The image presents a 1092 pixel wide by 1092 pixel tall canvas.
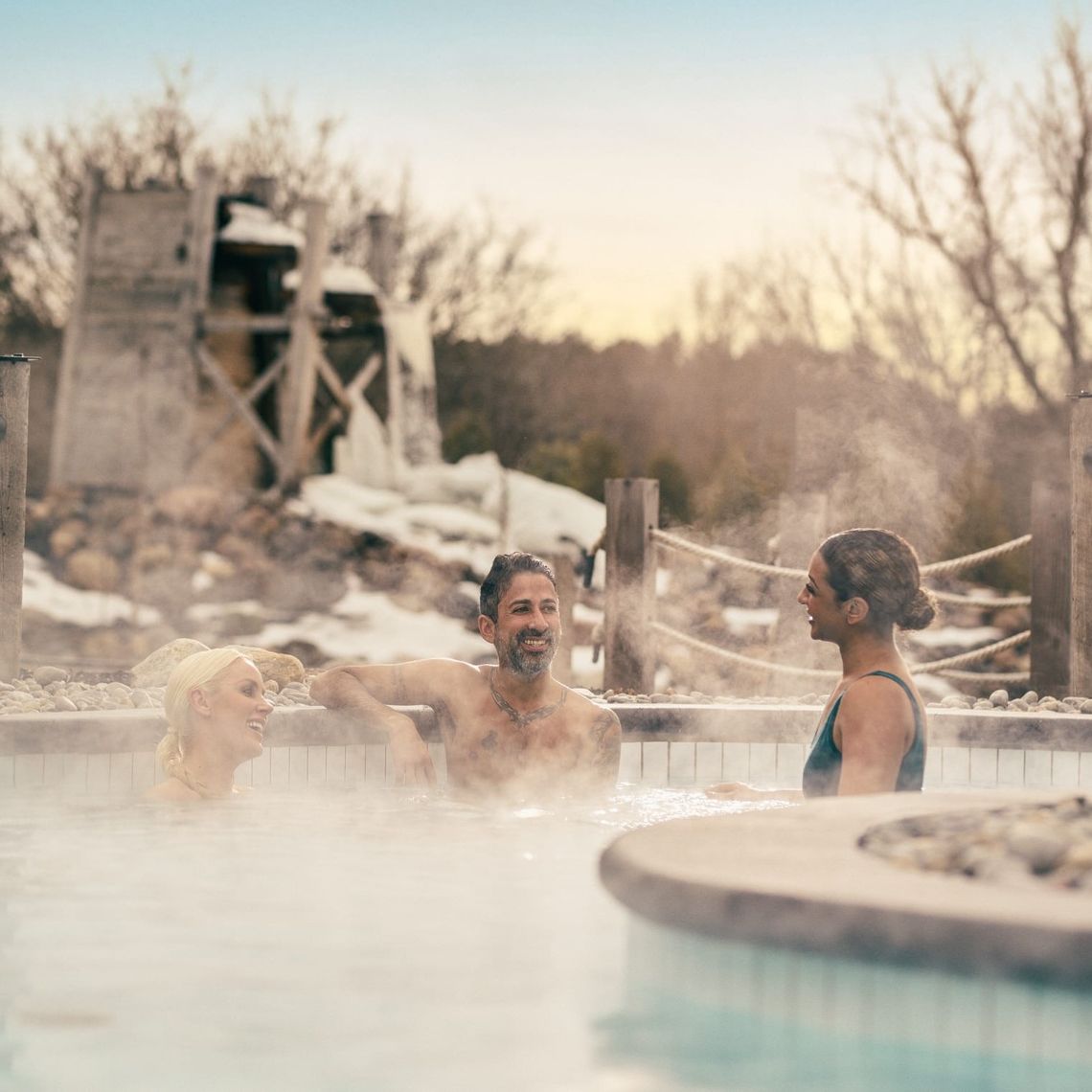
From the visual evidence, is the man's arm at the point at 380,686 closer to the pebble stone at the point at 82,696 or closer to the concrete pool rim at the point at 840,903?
the pebble stone at the point at 82,696

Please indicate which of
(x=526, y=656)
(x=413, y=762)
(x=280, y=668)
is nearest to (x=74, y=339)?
(x=280, y=668)

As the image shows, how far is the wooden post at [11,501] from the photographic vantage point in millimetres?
5938

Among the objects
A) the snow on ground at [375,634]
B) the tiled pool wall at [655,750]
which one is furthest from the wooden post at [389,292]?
the tiled pool wall at [655,750]

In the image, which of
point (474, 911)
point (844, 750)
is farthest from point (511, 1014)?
point (844, 750)

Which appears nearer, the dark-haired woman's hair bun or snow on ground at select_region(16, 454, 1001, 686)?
the dark-haired woman's hair bun

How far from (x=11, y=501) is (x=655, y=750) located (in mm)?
2639

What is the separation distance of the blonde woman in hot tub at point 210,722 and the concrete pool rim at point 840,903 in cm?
173

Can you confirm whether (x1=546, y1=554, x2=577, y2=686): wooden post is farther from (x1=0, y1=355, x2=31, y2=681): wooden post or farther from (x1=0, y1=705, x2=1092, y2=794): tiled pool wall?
(x1=0, y1=355, x2=31, y2=681): wooden post

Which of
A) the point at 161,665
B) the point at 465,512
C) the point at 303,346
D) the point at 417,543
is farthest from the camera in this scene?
the point at 465,512

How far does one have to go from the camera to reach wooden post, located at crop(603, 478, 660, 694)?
7238mm

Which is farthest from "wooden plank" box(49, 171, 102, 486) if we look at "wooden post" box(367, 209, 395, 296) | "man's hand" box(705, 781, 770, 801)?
"man's hand" box(705, 781, 770, 801)

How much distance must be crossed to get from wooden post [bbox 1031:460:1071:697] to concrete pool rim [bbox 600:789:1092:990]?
4.84 metres

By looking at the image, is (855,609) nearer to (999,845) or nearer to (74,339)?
Result: (999,845)

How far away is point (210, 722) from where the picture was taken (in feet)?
13.8
